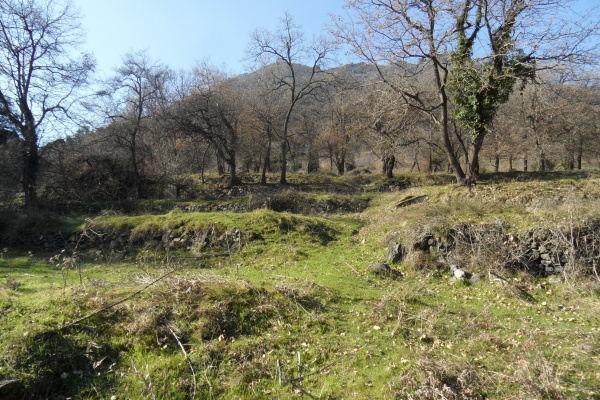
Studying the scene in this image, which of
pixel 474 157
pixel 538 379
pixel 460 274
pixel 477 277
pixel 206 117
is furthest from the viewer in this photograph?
pixel 206 117

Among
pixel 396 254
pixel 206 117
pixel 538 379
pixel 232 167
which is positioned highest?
pixel 206 117

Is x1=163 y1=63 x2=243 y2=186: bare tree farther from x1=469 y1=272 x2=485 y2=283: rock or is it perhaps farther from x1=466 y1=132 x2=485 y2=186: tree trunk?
x1=469 y1=272 x2=485 y2=283: rock

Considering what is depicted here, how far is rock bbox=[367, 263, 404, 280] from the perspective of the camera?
27.9 feet

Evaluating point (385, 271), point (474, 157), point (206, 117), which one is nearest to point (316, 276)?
point (385, 271)

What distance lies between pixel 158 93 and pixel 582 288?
27484mm

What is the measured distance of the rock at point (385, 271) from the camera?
8516 millimetres

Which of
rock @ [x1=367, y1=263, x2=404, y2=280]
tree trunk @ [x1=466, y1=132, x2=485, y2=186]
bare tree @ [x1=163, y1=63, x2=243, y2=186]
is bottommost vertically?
rock @ [x1=367, y1=263, x2=404, y2=280]

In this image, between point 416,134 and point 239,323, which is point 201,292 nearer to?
point 239,323

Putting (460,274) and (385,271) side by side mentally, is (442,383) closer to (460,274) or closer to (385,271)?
(460,274)

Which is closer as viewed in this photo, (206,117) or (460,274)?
(460,274)

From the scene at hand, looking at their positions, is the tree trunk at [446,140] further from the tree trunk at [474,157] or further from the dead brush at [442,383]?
the dead brush at [442,383]

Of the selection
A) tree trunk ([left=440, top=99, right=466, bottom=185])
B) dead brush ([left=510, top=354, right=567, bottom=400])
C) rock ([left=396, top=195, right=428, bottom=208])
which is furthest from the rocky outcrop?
tree trunk ([left=440, top=99, right=466, bottom=185])

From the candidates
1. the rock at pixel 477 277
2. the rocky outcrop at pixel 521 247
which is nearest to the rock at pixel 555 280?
the rocky outcrop at pixel 521 247

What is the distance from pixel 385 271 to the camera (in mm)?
8602
